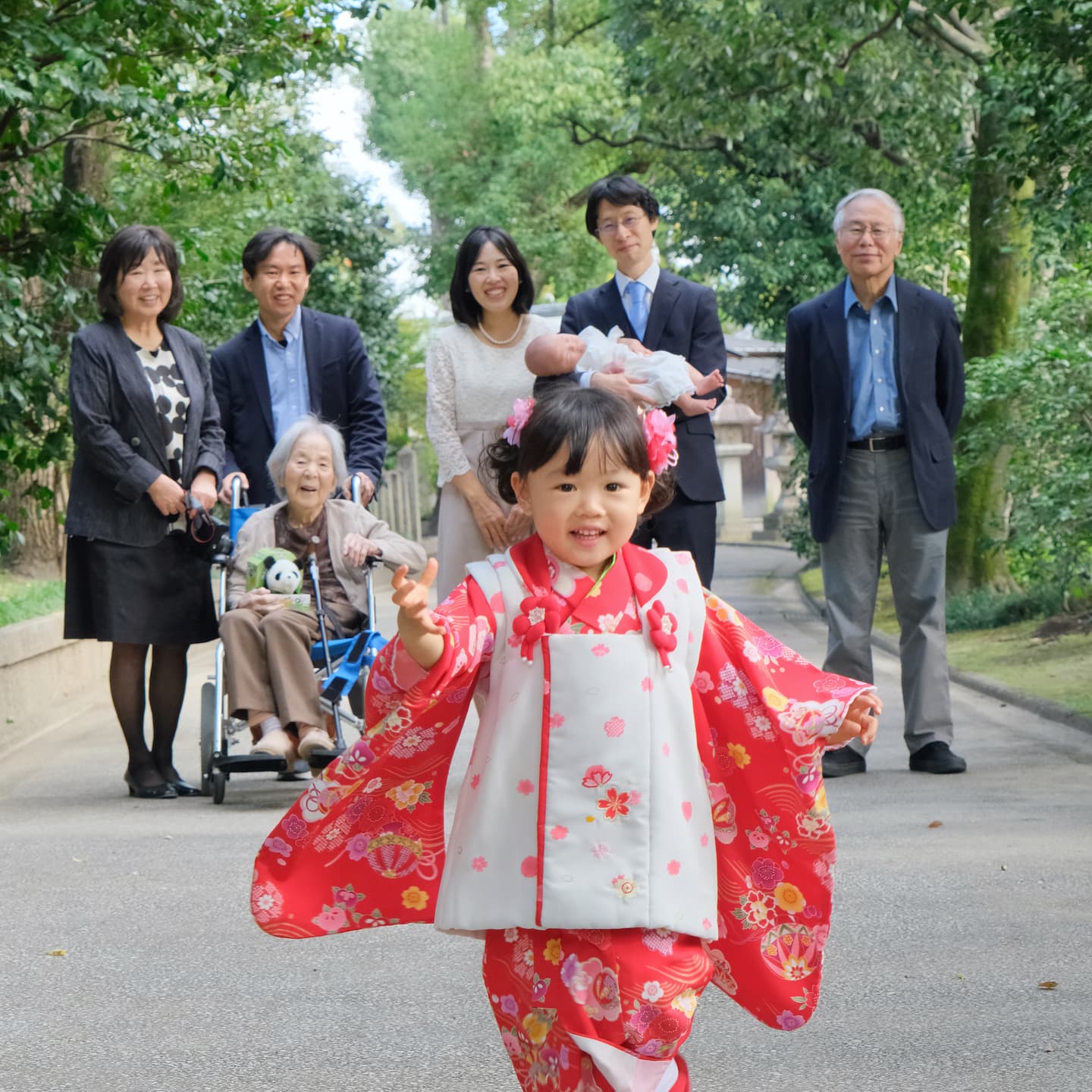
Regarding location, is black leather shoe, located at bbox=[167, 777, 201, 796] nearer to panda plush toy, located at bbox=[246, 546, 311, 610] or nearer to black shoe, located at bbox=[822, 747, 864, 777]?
panda plush toy, located at bbox=[246, 546, 311, 610]

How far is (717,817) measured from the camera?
2.97 m

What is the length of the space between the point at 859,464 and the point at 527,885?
13.9 feet

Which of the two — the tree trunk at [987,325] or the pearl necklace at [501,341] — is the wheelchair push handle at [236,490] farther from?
the tree trunk at [987,325]

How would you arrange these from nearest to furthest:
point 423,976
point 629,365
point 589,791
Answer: point 589,791 → point 423,976 → point 629,365

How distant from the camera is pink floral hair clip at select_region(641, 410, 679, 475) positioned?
2.90 m

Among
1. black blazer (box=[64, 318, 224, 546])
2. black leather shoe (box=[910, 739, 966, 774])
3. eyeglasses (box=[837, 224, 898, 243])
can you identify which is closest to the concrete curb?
black leather shoe (box=[910, 739, 966, 774])

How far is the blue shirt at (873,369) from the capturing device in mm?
6551

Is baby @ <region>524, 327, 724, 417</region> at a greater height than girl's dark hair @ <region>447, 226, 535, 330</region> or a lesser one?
lesser

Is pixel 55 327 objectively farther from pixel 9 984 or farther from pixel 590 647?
pixel 590 647

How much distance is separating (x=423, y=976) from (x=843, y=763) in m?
3.22

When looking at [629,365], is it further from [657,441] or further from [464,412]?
[657,441]

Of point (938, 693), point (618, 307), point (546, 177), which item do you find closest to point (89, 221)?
point (618, 307)

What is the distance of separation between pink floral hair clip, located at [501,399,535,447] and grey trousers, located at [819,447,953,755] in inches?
151

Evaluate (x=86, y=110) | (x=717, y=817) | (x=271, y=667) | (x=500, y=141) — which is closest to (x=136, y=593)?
(x=271, y=667)
